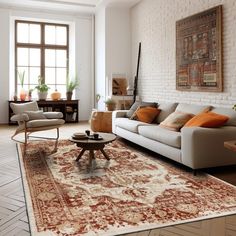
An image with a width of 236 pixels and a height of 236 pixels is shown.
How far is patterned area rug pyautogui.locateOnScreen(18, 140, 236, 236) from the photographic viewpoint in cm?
230

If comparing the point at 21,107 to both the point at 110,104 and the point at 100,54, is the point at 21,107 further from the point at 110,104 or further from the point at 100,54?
the point at 100,54

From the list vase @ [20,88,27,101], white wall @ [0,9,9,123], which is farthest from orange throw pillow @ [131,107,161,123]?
white wall @ [0,9,9,123]

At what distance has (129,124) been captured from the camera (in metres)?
5.30

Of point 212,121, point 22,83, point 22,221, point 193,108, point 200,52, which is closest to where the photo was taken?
point 22,221

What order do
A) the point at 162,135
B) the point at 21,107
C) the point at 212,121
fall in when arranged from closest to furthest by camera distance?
the point at 212,121, the point at 162,135, the point at 21,107

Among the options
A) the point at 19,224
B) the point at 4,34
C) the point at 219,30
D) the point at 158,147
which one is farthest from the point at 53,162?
the point at 4,34

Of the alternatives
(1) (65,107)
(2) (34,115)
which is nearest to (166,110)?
(2) (34,115)

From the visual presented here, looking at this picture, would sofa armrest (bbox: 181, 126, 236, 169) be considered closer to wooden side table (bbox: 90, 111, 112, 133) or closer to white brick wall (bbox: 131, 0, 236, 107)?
white brick wall (bbox: 131, 0, 236, 107)

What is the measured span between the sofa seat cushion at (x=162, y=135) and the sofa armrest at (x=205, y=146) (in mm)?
143

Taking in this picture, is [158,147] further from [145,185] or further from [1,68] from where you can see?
[1,68]

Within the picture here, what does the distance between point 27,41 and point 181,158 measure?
21.5 ft

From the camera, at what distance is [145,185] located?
319 centimetres

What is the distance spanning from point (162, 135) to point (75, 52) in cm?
546

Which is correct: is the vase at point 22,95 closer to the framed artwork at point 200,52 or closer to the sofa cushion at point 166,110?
the sofa cushion at point 166,110
